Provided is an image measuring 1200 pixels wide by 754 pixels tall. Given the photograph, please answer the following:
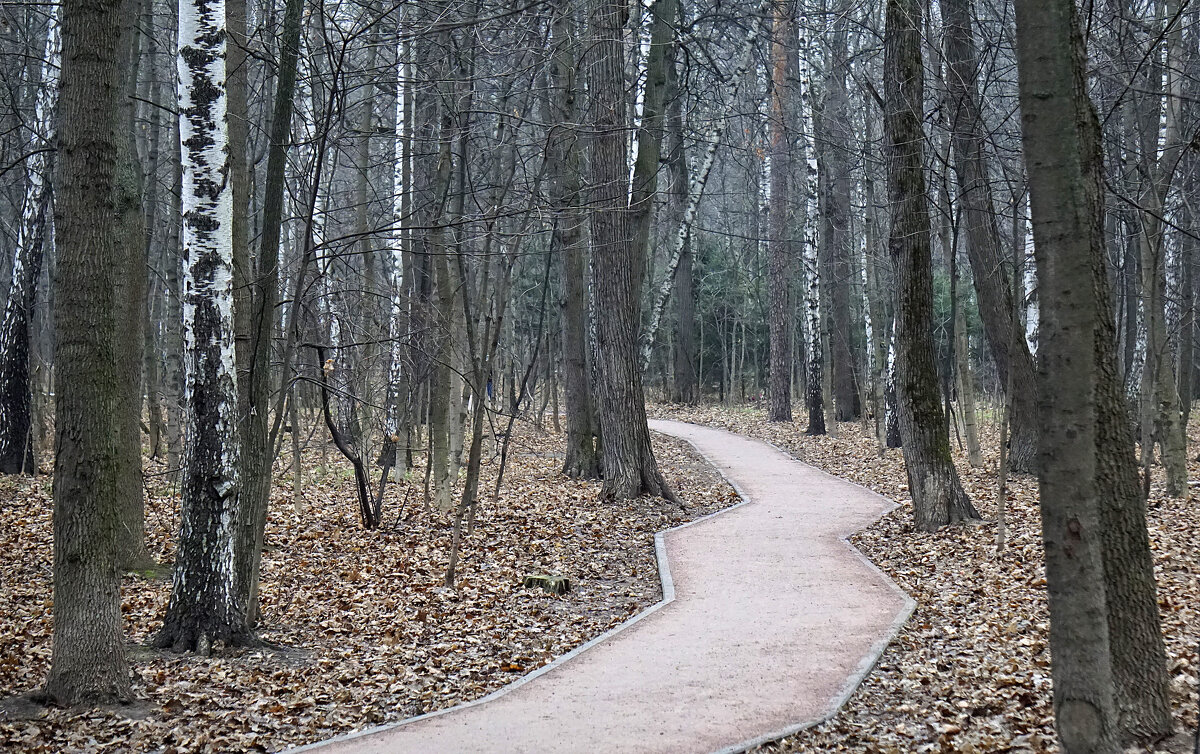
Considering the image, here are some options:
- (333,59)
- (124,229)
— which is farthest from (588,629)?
(124,229)

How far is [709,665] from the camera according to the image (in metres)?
6.46

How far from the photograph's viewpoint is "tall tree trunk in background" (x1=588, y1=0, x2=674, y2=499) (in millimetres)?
12922

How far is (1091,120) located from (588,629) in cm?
509

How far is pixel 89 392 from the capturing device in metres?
5.14

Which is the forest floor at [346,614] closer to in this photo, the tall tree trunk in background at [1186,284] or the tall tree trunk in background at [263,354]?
the tall tree trunk in background at [263,354]

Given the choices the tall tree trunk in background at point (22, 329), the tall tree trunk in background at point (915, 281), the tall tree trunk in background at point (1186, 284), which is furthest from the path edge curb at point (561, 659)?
the tall tree trunk in background at point (22, 329)

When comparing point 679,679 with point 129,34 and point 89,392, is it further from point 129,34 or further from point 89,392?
point 129,34

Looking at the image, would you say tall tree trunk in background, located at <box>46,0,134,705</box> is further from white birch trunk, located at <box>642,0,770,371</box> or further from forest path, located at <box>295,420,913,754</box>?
white birch trunk, located at <box>642,0,770,371</box>

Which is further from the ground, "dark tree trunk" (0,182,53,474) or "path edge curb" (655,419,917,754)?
"dark tree trunk" (0,182,53,474)

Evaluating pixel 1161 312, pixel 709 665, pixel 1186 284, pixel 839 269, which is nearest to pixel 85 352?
pixel 709 665

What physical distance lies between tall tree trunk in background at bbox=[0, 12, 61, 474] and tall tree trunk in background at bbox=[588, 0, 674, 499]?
733 cm

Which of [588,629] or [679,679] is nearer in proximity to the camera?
[679,679]

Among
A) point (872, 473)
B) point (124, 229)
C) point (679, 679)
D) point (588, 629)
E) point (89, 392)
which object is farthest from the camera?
point (872, 473)

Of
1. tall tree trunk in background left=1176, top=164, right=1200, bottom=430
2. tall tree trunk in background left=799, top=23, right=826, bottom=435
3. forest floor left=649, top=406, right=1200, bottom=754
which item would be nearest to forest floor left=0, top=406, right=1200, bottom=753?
forest floor left=649, top=406, right=1200, bottom=754
